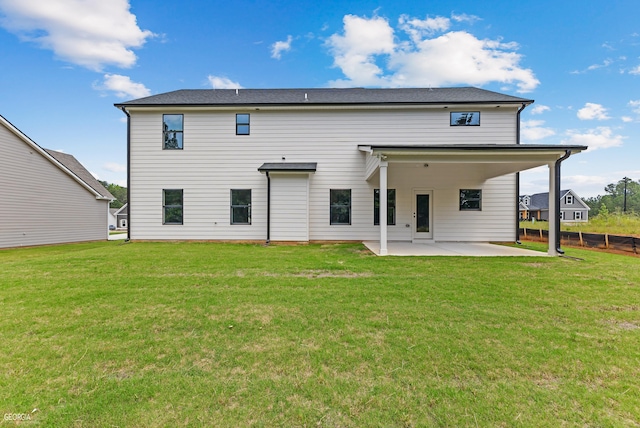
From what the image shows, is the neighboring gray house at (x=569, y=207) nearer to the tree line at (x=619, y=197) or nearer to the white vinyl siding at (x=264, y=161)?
the tree line at (x=619, y=197)

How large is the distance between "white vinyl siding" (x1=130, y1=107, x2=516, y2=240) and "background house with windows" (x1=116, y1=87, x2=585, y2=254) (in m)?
0.04

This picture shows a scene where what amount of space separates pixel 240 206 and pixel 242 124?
11.9 feet

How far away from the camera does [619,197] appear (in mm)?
66062

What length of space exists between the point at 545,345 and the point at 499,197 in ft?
34.2

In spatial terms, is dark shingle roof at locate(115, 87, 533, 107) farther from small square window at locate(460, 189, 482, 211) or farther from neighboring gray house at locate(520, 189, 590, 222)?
neighboring gray house at locate(520, 189, 590, 222)

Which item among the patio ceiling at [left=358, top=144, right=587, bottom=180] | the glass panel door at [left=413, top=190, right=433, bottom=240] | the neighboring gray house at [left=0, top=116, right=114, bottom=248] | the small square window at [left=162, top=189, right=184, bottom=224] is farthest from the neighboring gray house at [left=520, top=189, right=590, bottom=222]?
the neighboring gray house at [left=0, top=116, right=114, bottom=248]

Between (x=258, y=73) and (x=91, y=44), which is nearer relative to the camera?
(x=91, y=44)

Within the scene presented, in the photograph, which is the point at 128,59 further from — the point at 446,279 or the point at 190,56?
the point at 446,279

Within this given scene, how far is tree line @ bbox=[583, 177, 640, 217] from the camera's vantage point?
5903cm

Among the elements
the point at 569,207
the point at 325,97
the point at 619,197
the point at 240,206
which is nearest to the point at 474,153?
the point at 325,97

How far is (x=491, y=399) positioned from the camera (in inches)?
80.1

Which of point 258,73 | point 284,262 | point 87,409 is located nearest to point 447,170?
point 284,262

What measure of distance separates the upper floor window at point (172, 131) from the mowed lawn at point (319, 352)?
7.80 metres

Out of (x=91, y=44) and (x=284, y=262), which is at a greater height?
(x=91, y=44)
